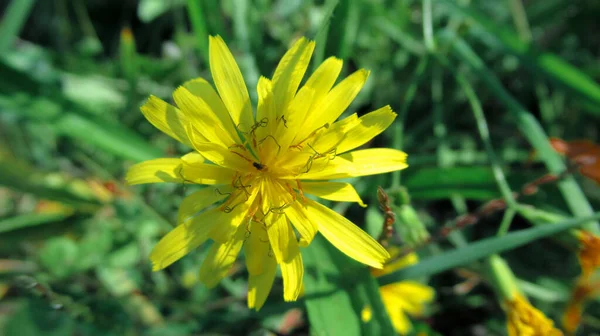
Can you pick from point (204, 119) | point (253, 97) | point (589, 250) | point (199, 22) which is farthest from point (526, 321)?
point (199, 22)

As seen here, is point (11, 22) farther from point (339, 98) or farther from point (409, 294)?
point (409, 294)

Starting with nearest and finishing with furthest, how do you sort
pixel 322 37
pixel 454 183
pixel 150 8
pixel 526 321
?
1. pixel 322 37
2. pixel 526 321
3. pixel 454 183
4. pixel 150 8

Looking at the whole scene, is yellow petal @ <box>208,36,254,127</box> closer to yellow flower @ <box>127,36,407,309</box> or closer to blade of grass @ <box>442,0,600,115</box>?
yellow flower @ <box>127,36,407,309</box>

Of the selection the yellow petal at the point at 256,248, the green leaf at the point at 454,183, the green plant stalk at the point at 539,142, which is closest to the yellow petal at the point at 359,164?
the yellow petal at the point at 256,248

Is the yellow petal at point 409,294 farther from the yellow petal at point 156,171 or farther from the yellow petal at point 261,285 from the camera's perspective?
the yellow petal at point 156,171

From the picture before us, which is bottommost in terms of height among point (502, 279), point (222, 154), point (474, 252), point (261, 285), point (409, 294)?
point (409, 294)

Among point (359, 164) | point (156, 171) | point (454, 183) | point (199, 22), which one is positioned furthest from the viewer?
point (454, 183)

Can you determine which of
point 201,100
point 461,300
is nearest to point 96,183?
point 201,100

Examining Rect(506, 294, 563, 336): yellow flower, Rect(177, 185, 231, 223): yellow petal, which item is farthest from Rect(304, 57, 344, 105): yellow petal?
Rect(506, 294, 563, 336): yellow flower
